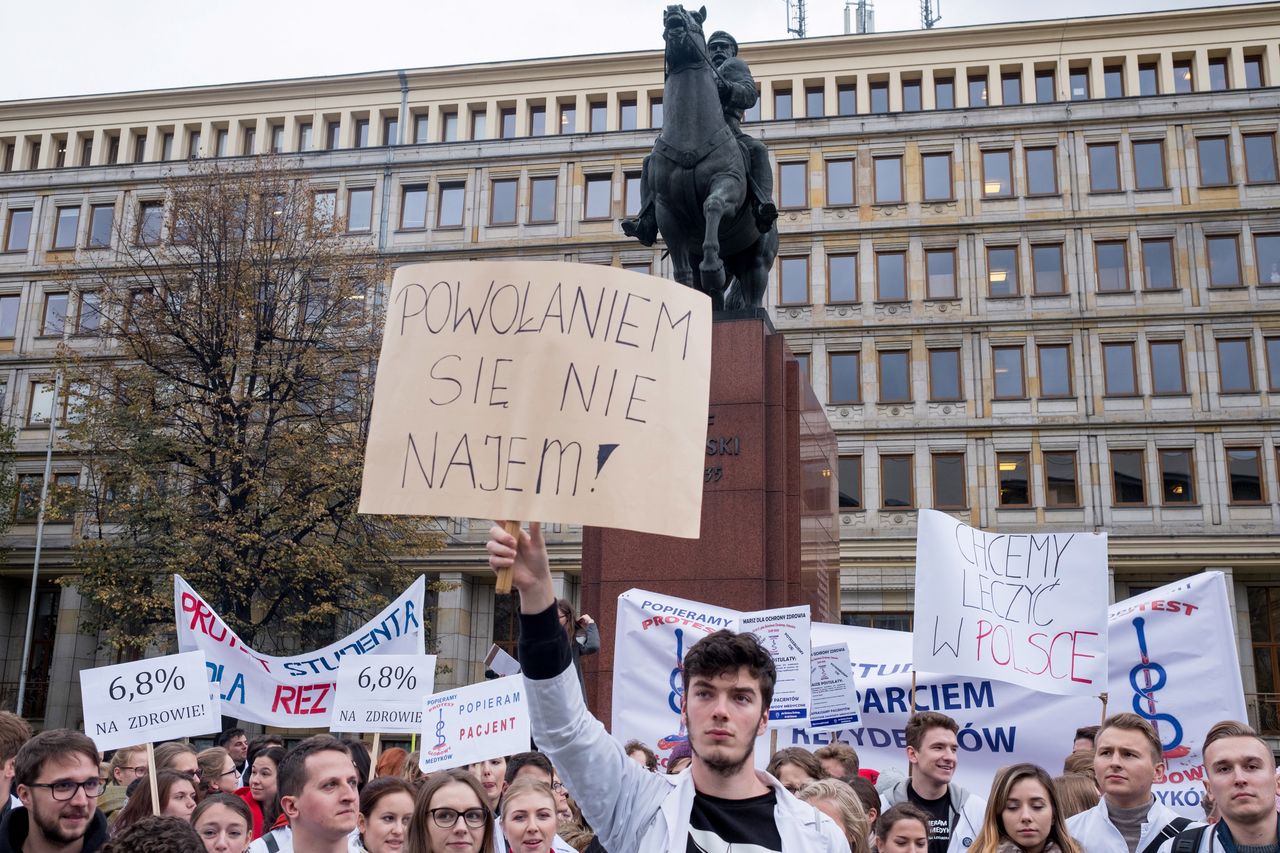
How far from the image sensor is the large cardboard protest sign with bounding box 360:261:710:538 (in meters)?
3.53

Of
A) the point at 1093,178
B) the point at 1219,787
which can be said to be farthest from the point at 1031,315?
the point at 1219,787

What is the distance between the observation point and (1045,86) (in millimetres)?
45594

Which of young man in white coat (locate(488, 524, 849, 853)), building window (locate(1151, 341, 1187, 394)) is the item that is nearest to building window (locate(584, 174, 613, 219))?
building window (locate(1151, 341, 1187, 394))

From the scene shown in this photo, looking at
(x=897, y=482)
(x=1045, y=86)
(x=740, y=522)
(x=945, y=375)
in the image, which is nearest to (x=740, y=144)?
(x=740, y=522)

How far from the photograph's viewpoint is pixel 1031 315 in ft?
139

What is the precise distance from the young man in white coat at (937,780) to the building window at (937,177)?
129ft

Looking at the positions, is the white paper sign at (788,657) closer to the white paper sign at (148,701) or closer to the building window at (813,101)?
the white paper sign at (148,701)

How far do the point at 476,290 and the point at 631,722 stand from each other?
579cm

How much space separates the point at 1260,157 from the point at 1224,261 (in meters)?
3.81

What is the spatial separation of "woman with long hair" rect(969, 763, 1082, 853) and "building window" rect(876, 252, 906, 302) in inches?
1535

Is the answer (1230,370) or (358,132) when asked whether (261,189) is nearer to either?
(358,132)

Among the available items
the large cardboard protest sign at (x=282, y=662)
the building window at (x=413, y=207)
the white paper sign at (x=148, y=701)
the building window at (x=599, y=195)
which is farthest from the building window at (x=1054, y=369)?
the white paper sign at (x=148, y=701)

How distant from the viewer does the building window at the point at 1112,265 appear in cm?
4228

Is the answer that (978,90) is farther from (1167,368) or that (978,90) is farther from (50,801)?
(50,801)
